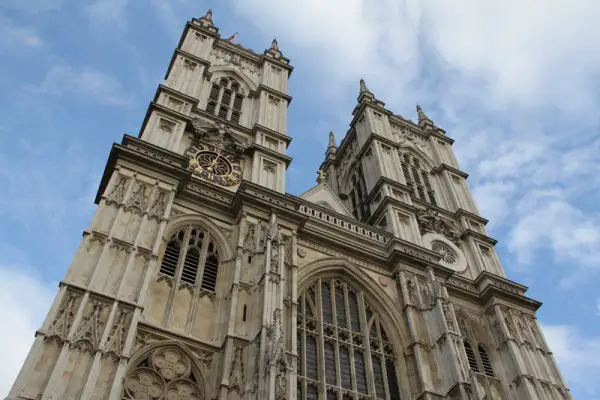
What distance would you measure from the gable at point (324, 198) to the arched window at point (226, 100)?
178 inches

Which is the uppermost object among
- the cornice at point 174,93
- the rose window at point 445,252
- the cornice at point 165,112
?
the cornice at point 174,93

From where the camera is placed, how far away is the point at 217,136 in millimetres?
24734

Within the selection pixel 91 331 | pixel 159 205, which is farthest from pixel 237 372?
pixel 159 205

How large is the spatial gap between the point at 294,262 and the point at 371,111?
52.8ft

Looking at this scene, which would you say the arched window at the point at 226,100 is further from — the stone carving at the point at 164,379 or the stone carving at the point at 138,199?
the stone carving at the point at 164,379

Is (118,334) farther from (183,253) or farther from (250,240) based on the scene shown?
(250,240)

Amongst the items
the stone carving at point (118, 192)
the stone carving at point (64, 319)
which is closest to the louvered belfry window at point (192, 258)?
the stone carving at point (118, 192)

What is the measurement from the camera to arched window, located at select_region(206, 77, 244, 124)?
88.6 ft

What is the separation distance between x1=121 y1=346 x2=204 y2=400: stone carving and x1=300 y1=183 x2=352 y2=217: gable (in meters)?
11.1

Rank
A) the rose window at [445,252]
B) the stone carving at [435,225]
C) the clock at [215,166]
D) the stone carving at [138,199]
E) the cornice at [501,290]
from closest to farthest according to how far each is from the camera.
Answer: the stone carving at [138,199] → the clock at [215,166] → the cornice at [501,290] → the rose window at [445,252] → the stone carving at [435,225]

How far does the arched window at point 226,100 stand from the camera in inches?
1063

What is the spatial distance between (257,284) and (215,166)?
6706mm

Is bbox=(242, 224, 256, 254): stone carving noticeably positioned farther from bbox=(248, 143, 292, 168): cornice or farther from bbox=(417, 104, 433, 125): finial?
bbox=(417, 104, 433, 125): finial

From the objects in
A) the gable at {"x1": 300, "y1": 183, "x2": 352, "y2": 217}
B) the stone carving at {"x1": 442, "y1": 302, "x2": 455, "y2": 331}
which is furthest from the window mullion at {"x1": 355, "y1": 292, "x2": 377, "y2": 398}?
the gable at {"x1": 300, "y1": 183, "x2": 352, "y2": 217}
